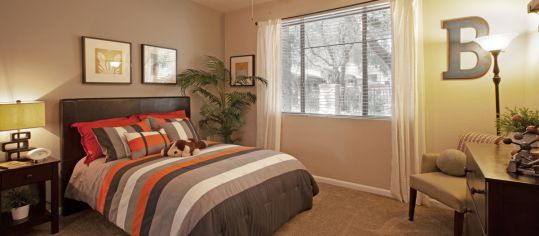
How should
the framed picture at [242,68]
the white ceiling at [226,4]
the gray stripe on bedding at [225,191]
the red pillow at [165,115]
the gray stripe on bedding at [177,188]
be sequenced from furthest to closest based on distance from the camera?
the framed picture at [242,68] → the white ceiling at [226,4] → the red pillow at [165,115] → the gray stripe on bedding at [177,188] → the gray stripe on bedding at [225,191]

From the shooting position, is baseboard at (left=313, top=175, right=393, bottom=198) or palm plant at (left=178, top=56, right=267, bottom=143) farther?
palm plant at (left=178, top=56, right=267, bottom=143)

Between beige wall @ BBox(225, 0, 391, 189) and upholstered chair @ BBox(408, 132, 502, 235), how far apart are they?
65cm

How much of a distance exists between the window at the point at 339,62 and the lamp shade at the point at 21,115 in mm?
2807

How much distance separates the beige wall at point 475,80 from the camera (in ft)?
8.24

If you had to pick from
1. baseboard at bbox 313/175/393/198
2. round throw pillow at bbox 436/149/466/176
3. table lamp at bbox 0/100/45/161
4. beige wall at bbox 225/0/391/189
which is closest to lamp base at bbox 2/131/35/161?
table lamp at bbox 0/100/45/161

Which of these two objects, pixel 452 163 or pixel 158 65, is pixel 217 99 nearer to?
pixel 158 65

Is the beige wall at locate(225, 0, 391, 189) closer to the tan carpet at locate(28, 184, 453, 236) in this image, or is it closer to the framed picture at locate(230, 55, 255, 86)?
the framed picture at locate(230, 55, 255, 86)

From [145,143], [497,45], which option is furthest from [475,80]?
[145,143]

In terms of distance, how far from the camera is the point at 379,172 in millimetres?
3371

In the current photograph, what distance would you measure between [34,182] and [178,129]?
1.32 m

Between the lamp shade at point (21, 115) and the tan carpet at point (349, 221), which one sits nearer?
the lamp shade at point (21, 115)

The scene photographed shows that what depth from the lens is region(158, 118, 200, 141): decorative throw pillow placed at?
3.10 m

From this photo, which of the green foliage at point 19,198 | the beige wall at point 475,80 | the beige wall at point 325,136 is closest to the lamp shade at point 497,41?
the beige wall at point 475,80

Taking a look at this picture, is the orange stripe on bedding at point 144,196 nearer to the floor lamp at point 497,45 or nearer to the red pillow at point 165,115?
the red pillow at point 165,115
